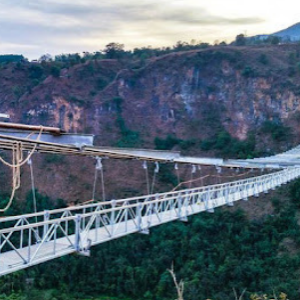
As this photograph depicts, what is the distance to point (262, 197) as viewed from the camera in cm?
1788

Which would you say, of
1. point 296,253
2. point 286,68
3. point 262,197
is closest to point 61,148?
point 296,253

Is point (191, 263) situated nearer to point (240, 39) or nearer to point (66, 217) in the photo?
point (66, 217)

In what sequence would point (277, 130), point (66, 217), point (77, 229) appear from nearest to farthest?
1. point (66, 217)
2. point (77, 229)
3. point (277, 130)

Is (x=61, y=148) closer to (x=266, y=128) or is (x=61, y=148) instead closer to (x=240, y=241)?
(x=240, y=241)

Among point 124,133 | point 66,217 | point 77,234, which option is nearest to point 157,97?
point 124,133

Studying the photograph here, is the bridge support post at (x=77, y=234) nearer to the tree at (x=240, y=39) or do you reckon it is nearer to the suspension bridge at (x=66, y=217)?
the suspension bridge at (x=66, y=217)

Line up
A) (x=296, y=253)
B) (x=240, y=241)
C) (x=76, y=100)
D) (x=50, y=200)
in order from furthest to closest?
(x=76, y=100)
(x=50, y=200)
(x=240, y=241)
(x=296, y=253)

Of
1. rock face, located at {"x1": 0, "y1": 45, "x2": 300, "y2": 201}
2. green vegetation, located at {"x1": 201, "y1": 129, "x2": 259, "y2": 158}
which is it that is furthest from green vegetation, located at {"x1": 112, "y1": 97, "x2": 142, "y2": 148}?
green vegetation, located at {"x1": 201, "y1": 129, "x2": 259, "y2": 158}

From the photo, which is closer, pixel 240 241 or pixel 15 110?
pixel 240 241

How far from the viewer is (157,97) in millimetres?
26250

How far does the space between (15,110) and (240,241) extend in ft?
48.1

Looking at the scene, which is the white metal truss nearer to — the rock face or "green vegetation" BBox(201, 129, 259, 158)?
"green vegetation" BBox(201, 129, 259, 158)

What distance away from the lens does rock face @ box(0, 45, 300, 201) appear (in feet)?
76.0

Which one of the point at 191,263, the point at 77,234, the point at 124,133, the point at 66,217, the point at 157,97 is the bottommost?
the point at 191,263
